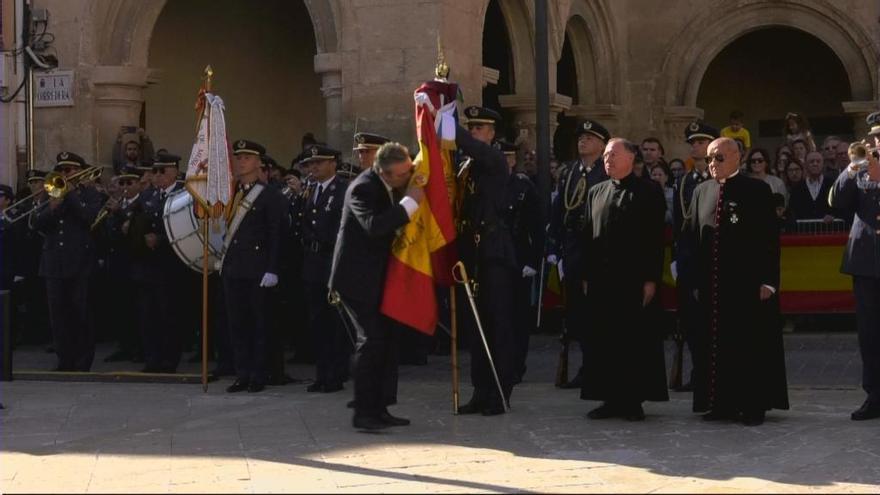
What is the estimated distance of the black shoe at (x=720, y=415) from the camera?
9.77 metres

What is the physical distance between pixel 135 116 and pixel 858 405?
10.4m

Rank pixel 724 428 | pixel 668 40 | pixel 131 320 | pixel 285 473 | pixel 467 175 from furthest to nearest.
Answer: pixel 668 40
pixel 131 320
pixel 467 175
pixel 724 428
pixel 285 473

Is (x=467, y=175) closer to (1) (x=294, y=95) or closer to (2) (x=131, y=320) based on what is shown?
(2) (x=131, y=320)

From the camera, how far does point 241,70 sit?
2175cm

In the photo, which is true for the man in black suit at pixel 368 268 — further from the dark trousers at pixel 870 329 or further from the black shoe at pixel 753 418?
the dark trousers at pixel 870 329

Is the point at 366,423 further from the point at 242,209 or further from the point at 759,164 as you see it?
the point at 759,164

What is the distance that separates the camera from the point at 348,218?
31.7 ft

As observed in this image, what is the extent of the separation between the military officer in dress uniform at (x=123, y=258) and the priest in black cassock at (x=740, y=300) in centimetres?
582

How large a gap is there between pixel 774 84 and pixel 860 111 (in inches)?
201

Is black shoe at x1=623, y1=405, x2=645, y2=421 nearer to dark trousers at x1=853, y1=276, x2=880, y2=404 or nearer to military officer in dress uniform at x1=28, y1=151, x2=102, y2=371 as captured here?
dark trousers at x1=853, y1=276, x2=880, y2=404

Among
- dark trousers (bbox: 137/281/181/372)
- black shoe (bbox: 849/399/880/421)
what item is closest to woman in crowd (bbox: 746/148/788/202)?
black shoe (bbox: 849/399/880/421)

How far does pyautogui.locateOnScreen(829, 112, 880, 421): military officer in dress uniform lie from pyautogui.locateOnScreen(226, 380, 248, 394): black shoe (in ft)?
15.7

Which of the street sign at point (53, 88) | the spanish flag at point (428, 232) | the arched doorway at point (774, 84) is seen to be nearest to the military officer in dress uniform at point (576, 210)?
the spanish flag at point (428, 232)

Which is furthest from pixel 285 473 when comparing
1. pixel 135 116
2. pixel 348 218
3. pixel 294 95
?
pixel 294 95
